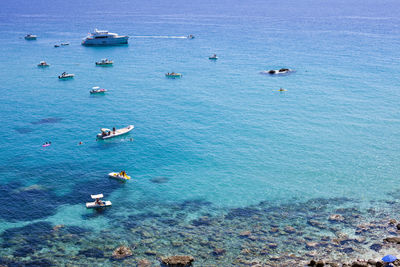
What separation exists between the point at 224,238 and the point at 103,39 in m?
154

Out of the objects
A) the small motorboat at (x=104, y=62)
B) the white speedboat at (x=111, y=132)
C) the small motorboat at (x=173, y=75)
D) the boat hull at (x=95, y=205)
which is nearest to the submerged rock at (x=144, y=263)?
the boat hull at (x=95, y=205)

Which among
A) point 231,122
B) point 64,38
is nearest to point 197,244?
point 231,122

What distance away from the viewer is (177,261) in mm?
44562

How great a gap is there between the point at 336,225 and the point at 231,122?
42094mm

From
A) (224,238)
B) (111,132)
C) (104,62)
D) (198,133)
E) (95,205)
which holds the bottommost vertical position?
(224,238)

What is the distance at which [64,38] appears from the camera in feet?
641

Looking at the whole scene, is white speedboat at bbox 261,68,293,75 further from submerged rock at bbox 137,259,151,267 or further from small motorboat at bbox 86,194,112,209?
submerged rock at bbox 137,259,151,267

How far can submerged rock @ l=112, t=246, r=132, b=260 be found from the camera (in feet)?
151

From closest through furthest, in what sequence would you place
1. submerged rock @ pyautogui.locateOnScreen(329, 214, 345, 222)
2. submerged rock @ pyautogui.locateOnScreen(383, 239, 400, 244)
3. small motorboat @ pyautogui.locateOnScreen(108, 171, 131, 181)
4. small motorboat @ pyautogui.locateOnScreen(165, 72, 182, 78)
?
submerged rock @ pyautogui.locateOnScreen(383, 239, 400, 244), submerged rock @ pyautogui.locateOnScreen(329, 214, 345, 222), small motorboat @ pyautogui.locateOnScreen(108, 171, 131, 181), small motorboat @ pyautogui.locateOnScreen(165, 72, 182, 78)

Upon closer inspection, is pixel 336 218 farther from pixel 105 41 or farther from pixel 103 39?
pixel 105 41

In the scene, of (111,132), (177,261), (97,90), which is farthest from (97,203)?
(97,90)

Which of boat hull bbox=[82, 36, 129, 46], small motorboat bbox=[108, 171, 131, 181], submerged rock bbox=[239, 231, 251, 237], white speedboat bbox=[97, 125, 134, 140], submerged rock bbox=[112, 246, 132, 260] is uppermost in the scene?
boat hull bbox=[82, 36, 129, 46]

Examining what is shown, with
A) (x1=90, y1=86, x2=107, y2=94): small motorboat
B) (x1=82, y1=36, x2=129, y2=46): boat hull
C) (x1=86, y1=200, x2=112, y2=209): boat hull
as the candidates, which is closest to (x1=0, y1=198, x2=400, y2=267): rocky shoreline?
(x1=86, y1=200, x2=112, y2=209): boat hull

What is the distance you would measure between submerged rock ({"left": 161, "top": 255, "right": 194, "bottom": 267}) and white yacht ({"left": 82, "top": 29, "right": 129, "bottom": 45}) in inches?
6087
